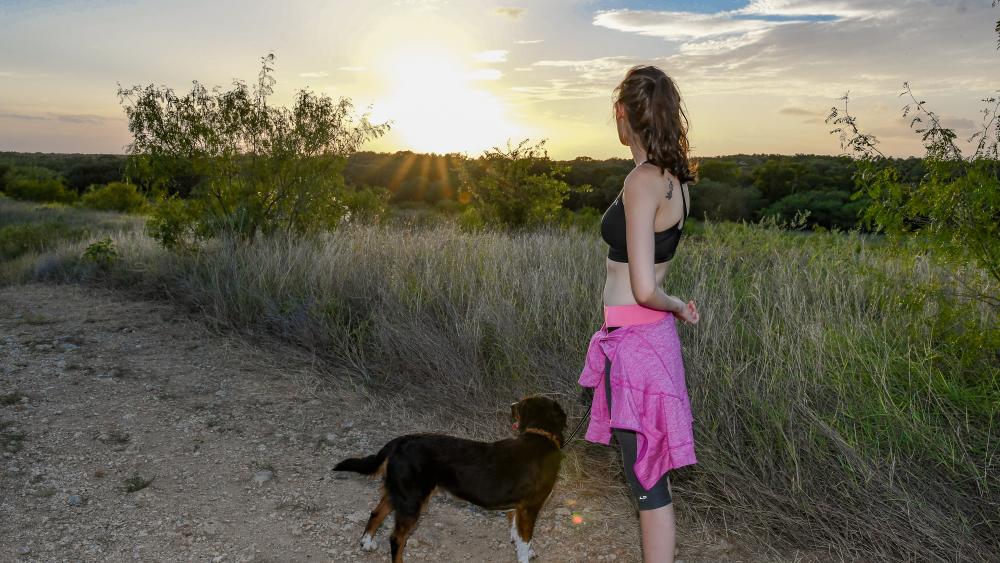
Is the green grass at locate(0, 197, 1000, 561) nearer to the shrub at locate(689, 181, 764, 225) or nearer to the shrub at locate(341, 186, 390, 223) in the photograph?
the shrub at locate(341, 186, 390, 223)

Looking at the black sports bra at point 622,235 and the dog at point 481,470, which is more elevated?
the black sports bra at point 622,235

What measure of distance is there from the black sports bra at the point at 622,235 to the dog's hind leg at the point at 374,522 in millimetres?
1720

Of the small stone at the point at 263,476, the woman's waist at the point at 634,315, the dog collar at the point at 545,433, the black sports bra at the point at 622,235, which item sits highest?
the black sports bra at the point at 622,235

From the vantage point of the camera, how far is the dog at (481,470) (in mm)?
3459

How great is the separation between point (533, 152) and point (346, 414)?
1105 cm

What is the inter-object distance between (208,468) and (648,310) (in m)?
3.28

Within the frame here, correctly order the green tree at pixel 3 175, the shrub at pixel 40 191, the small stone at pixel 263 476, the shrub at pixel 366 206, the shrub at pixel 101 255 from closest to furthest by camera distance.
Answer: the small stone at pixel 263 476
the shrub at pixel 101 255
the shrub at pixel 366 206
the shrub at pixel 40 191
the green tree at pixel 3 175

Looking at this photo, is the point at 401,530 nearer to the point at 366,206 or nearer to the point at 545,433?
the point at 545,433

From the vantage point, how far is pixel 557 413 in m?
3.64

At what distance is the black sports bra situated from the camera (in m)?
2.73

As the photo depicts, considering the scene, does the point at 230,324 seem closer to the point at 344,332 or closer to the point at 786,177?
the point at 344,332

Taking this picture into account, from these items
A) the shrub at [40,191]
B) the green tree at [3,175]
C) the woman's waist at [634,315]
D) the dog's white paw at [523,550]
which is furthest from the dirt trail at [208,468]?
the green tree at [3,175]

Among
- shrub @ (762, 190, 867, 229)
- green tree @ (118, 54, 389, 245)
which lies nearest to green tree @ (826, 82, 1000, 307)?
green tree @ (118, 54, 389, 245)

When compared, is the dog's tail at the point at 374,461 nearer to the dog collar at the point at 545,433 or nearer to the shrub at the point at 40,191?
the dog collar at the point at 545,433
